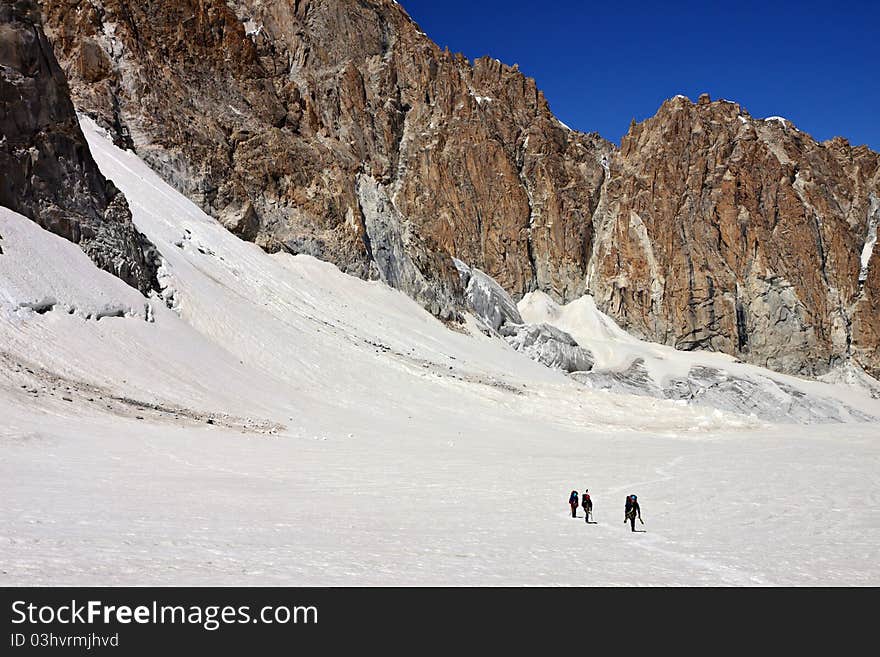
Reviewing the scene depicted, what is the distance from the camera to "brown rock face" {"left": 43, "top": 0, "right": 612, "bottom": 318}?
5222 centimetres

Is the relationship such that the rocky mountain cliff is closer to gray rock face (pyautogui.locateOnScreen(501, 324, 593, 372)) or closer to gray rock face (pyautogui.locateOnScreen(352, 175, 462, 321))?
gray rock face (pyautogui.locateOnScreen(352, 175, 462, 321))

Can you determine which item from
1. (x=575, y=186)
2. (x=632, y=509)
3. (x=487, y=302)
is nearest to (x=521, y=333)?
(x=487, y=302)

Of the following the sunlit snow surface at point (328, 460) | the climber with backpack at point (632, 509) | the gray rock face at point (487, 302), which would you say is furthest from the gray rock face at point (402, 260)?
the climber with backpack at point (632, 509)

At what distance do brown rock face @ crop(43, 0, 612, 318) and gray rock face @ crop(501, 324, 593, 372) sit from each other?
253 inches

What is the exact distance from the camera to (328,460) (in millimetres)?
17312

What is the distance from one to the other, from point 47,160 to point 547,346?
43.2 m

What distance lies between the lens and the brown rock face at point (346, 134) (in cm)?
5222

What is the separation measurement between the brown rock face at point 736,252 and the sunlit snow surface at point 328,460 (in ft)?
136

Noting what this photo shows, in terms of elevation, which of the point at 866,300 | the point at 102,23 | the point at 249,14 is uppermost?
the point at 249,14

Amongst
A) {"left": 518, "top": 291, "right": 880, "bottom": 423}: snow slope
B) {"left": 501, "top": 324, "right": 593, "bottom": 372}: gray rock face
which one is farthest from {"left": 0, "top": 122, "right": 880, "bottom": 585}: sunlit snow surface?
{"left": 518, "top": 291, "right": 880, "bottom": 423}: snow slope

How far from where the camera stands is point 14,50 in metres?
28.9
